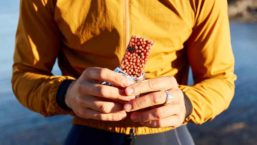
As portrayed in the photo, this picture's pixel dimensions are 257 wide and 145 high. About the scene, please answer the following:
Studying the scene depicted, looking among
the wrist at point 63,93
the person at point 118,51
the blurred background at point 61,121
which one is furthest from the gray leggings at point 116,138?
the blurred background at point 61,121

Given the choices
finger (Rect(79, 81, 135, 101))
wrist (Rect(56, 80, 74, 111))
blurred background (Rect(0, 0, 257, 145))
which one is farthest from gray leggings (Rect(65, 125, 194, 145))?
blurred background (Rect(0, 0, 257, 145))

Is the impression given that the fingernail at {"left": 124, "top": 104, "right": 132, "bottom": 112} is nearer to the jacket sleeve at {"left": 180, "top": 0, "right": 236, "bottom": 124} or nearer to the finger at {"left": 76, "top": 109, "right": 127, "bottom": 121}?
the finger at {"left": 76, "top": 109, "right": 127, "bottom": 121}

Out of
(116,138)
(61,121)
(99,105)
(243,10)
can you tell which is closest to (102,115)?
(99,105)

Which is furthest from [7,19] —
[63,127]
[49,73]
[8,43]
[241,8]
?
[49,73]

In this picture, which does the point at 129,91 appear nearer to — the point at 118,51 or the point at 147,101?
the point at 147,101

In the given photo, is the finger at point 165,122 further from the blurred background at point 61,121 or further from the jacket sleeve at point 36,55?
the blurred background at point 61,121

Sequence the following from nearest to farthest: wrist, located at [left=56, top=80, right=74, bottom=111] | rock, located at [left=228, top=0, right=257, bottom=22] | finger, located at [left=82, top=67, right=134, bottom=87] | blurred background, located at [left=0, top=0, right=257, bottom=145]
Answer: finger, located at [left=82, top=67, right=134, bottom=87] < wrist, located at [left=56, top=80, right=74, bottom=111] < blurred background, located at [left=0, top=0, right=257, bottom=145] < rock, located at [left=228, top=0, right=257, bottom=22]

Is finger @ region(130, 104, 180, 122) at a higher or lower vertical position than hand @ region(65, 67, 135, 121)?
lower

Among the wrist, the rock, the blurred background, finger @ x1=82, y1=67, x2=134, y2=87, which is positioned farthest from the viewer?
the rock
